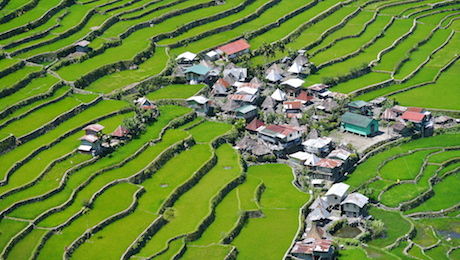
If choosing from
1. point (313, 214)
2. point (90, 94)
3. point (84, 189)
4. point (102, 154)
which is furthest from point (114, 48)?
point (313, 214)

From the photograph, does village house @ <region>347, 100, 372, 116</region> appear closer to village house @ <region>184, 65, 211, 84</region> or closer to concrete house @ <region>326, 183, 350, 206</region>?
village house @ <region>184, 65, 211, 84</region>

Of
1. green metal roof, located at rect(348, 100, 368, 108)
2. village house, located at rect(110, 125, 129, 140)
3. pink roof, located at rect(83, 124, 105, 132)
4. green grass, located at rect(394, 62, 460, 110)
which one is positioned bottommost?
green grass, located at rect(394, 62, 460, 110)

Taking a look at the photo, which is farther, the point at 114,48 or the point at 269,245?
the point at 114,48

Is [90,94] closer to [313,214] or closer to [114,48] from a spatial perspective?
[114,48]

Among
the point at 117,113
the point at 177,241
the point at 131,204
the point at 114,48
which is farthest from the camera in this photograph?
the point at 114,48

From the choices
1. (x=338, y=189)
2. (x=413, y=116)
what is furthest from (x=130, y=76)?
(x=413, y=116)

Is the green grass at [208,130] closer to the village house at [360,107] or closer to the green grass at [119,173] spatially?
the green grass at [119,173]

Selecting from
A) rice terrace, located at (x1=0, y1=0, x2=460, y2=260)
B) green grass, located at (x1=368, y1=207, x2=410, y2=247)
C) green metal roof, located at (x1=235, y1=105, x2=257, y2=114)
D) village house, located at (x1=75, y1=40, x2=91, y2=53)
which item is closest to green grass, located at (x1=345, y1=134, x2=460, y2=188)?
rice terrace, located at (x1=0, y1=0, x2=460, y2=260)
